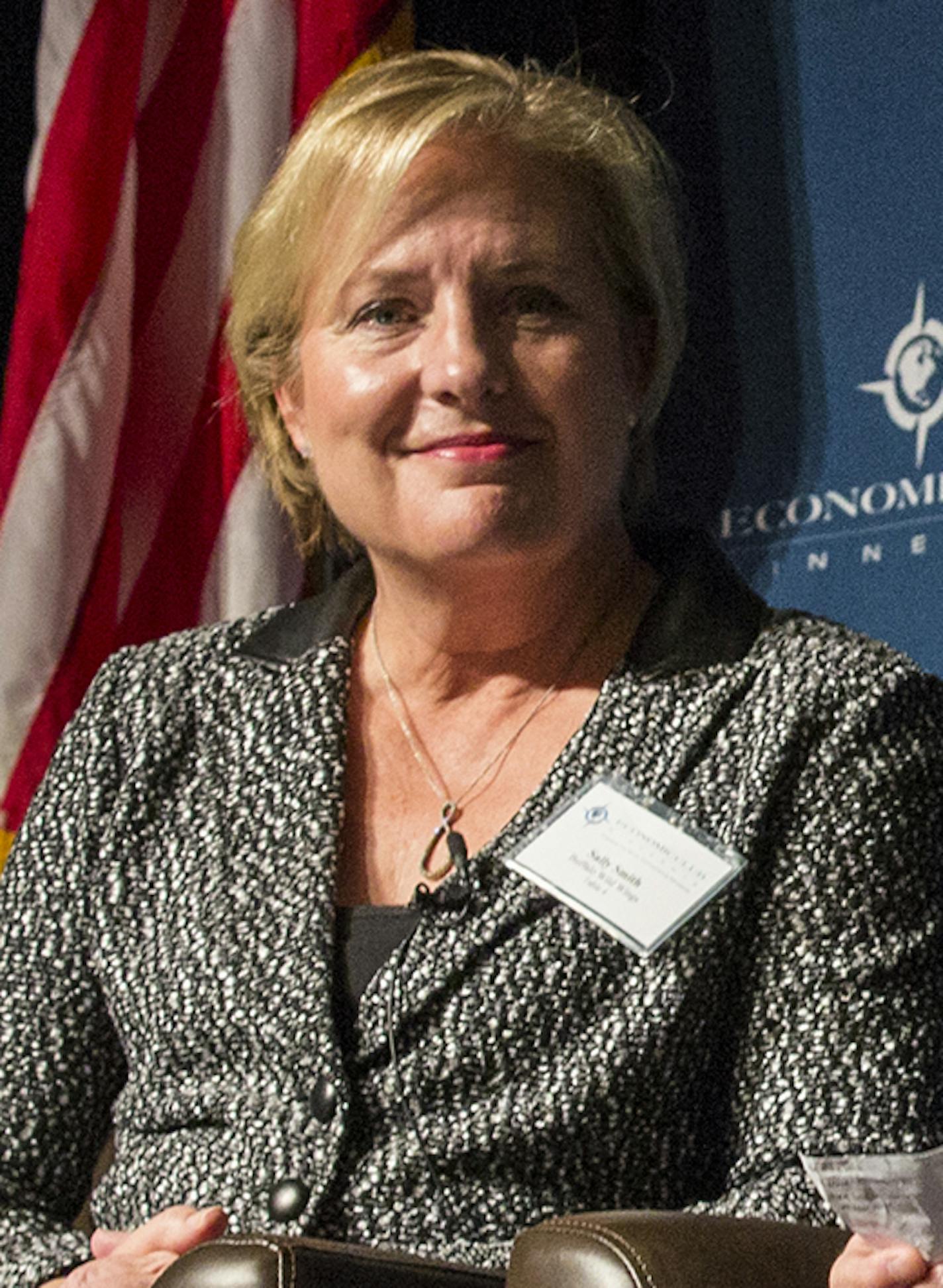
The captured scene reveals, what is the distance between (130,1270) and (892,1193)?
1.99 feet

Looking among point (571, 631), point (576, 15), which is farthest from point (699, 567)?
point (576, 15)

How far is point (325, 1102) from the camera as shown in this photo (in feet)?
5.35

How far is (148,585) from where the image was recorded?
9.09 ft

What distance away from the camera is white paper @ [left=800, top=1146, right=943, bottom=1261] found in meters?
1.06

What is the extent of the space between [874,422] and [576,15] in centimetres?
85

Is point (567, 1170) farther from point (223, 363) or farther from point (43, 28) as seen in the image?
point (43, 28)

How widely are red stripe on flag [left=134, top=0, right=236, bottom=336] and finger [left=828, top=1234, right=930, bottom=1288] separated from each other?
203cm

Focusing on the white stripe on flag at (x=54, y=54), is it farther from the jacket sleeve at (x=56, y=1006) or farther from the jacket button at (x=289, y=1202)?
the jacket button at (x=289, y=1202)

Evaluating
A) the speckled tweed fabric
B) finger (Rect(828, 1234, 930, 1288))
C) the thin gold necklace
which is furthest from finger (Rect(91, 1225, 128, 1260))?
finger (Rect(828, 1234, 930, 1288))

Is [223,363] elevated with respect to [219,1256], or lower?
elevated

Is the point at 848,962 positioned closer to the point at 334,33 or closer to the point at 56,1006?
the point at 56,1006

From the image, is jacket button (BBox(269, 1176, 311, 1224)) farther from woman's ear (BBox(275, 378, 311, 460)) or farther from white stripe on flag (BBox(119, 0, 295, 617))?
white stripe on flag (BBox(119, 0, 295, 617))

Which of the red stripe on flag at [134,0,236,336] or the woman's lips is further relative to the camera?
the red stripe on flag at [134,0,236,336]

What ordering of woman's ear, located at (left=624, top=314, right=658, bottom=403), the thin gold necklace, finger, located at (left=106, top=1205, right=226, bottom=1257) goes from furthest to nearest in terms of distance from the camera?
woman's ear, located at (left=624, top=314, right=658, bottom=403)
the thin gold necklace
finger, located at (left=106, top=1205, right=226, bottom=1257)
